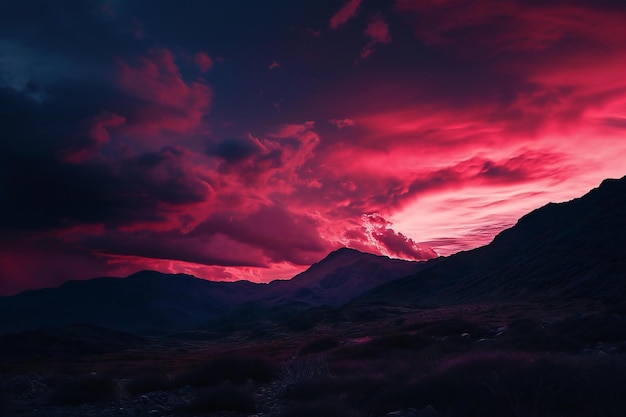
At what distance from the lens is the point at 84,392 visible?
68.2ft

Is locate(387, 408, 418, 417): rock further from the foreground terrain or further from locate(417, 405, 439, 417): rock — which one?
locate(417, 405, 439, 417): rock

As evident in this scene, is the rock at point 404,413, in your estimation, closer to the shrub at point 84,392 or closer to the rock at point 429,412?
the rock at point 429,412

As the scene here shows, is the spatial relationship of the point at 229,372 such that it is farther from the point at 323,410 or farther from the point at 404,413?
the point at 404,413

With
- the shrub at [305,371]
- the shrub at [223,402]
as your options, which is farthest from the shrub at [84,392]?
the shrub at [305,371]

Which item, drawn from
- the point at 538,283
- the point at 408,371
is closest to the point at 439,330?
the point at 408,371

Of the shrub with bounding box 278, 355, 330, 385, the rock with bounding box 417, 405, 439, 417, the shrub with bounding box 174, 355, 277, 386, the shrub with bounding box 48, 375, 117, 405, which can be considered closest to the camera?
the rock with bounding box 417, 405, 439, 417

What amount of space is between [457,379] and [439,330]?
83.5 ft

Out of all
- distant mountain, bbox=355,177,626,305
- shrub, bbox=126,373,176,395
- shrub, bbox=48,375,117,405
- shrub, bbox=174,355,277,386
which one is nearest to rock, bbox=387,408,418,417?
shrub, bbox=174,355,277,386

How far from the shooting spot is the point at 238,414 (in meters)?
16.7

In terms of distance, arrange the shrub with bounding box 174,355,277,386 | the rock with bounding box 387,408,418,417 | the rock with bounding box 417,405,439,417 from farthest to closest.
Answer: the shrub with bounding box 174,355,277,386 < the rock with bounding box 387,408,418,417 < the rock with bounding box 417,405,439,417

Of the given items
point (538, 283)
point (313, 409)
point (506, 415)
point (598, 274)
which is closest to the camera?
point (506, 415)

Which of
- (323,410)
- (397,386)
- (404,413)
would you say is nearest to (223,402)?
(323,410)

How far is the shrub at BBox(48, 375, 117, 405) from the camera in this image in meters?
20.5

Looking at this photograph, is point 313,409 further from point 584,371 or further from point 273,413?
point 584,371
